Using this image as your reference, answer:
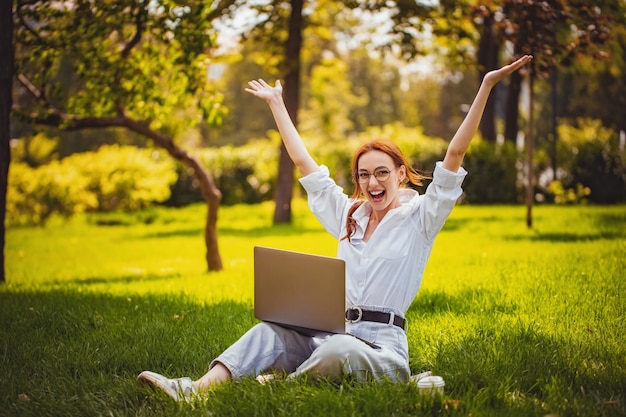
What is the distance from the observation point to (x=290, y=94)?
14.9 metres

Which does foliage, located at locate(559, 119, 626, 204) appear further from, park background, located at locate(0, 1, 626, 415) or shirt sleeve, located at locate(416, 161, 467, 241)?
shirt sleeve, located at locate(416, 161, 467, 241)

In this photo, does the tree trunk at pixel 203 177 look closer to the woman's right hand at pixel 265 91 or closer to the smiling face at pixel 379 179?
the woman's right hand at pixel 265 91

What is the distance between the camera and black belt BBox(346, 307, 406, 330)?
12.7 feet

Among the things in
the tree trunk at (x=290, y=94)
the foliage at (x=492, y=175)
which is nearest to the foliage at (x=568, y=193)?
the foliage at (x=492, y=175)

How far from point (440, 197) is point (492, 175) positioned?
1506 centimetres

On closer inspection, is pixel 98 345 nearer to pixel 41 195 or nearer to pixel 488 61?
pixel 41 195

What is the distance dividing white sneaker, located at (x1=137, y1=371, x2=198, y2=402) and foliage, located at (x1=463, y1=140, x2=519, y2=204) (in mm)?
15226

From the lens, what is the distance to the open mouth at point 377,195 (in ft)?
13.1

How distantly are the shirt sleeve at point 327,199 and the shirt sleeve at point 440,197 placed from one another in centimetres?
57

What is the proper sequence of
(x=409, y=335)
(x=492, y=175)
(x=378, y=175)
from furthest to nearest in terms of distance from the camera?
(x=492, y=175) → (x=409, y=335) → (x=378, y=175)

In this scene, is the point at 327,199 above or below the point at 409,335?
above

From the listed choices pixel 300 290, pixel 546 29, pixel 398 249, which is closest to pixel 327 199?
pixel 398 249

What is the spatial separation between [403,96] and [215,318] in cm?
5229

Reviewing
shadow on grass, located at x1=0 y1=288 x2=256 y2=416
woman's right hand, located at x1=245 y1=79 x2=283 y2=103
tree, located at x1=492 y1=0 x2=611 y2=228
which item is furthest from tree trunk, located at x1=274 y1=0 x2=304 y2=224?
woman's right hand, located at x1=245 y1=79 x2=283 y2=103
